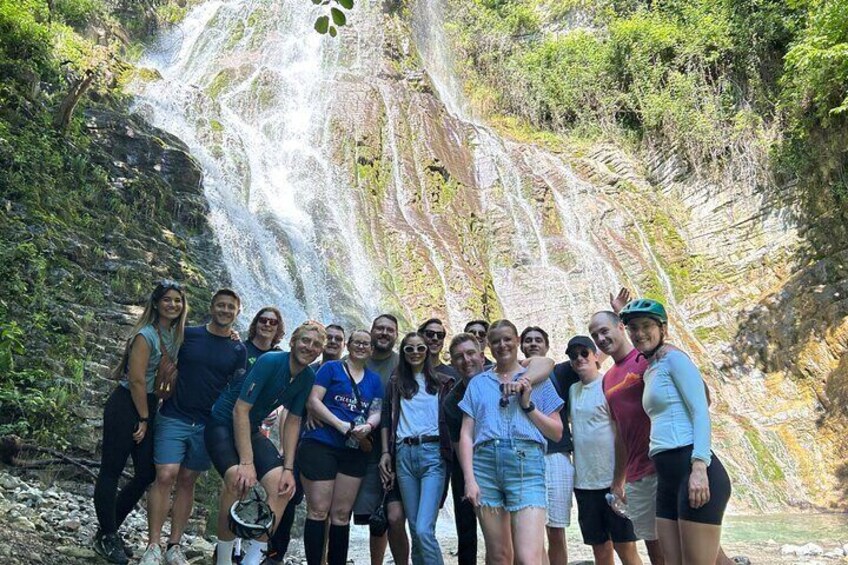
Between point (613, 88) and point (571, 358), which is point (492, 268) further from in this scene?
point (571, 358)

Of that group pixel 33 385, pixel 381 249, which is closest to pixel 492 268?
pixel 381 249

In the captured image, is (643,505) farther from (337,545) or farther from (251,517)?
(251,517)

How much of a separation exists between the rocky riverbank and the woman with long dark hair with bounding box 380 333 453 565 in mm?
1771

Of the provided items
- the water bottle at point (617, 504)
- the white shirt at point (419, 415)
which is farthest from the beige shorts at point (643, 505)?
the white shirt at point (419, 415)

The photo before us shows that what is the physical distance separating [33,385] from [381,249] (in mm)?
11552

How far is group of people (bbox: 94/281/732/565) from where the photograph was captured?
379 centimetres

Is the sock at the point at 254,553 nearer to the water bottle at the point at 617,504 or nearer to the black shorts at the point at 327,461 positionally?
the black shorts at the point at 327,461

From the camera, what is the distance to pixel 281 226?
16.7 metres

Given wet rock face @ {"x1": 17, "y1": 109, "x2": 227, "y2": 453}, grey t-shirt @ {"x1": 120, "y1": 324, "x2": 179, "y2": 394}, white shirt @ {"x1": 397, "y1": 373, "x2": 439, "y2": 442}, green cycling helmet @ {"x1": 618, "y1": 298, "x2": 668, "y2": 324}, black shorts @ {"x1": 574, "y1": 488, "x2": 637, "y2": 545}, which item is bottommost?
black shorts @ {"x1": 574, "y1": 488, "x2": 637, "y2": 545}

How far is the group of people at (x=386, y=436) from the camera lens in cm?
379

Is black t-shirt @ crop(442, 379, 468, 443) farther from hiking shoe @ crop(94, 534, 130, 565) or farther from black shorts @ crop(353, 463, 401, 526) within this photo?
hiking shoe @ crop(94, 534, 130, 565)

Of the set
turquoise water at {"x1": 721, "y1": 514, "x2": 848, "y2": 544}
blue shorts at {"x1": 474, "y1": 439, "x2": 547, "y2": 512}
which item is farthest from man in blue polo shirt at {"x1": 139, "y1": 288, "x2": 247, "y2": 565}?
turquoise water at {"x1": 721, "y1": 514, "x2": 848, "y2": 544}

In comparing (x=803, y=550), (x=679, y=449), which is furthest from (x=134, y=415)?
(x=803, y=550)

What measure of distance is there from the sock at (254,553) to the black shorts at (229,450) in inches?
15.7
